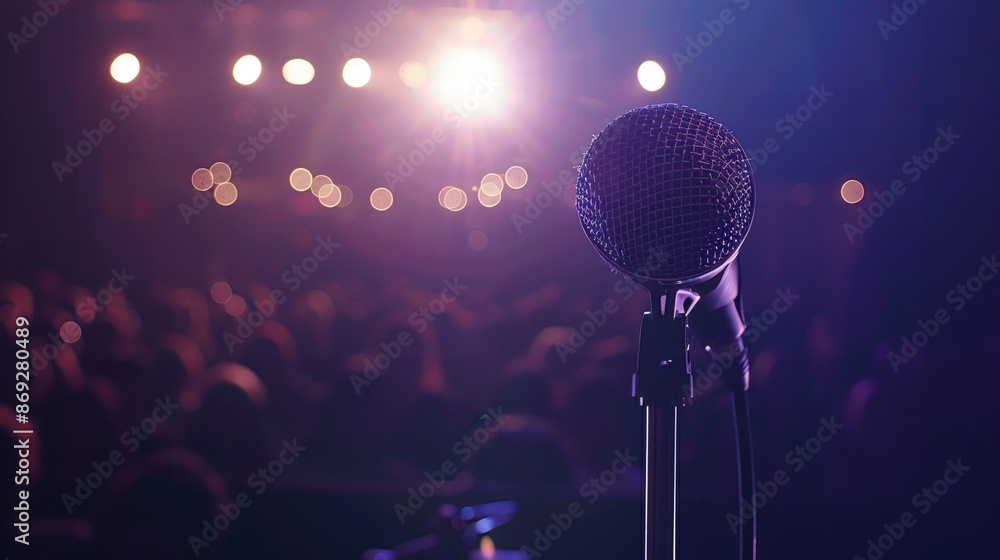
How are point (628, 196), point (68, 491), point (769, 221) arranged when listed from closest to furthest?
point (628, 196), point (68, 491), point (769, 221)

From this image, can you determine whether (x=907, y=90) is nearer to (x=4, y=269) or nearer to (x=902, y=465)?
(x=902, y=465)

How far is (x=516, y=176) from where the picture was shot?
488 cm

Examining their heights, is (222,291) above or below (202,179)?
below

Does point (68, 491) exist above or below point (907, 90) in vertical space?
below

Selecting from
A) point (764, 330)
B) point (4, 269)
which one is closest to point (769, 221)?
point (764, 330)

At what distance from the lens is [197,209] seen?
16.2 feet

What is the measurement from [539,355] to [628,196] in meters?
3.82

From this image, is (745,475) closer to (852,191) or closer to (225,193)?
(852,191)
